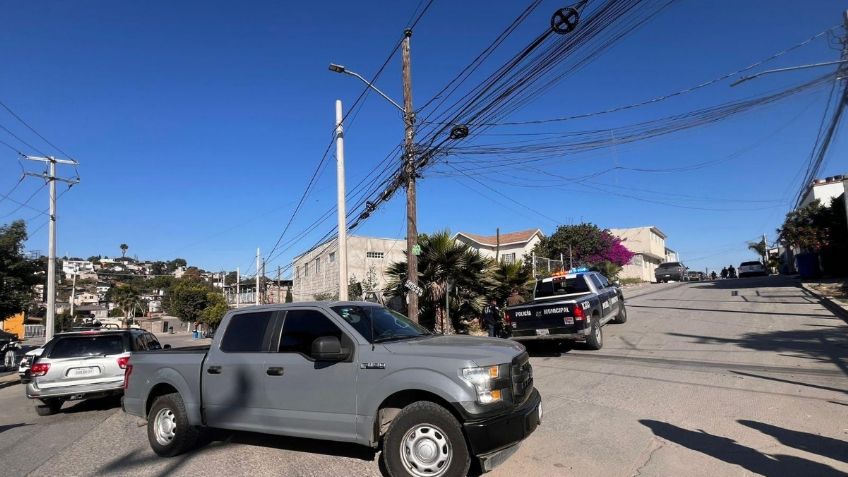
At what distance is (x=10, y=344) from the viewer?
28.9 meters

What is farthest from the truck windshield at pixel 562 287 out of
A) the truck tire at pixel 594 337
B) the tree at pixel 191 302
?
the tree at pixel 191 302

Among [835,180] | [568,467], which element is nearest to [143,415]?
[568,467]

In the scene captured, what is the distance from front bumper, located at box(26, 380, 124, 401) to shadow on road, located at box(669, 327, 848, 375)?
12604 mm

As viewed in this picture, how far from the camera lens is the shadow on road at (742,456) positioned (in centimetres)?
475

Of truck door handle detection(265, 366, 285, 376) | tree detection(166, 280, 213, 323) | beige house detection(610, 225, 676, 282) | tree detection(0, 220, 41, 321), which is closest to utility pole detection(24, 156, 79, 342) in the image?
tree detection(0, 220, 41, 321)

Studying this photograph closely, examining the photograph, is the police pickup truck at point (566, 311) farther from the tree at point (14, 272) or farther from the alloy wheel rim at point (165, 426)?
the tree at point (14, 272)

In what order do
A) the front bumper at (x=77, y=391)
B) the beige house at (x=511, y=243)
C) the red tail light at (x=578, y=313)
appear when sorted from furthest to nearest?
the beige house at (x=511, y=243) < the red tail light at (x=578, y=313) < the front bumper at (x=77, y=391)

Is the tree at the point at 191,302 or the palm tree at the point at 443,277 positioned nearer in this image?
the palm tree at the point at 443,277

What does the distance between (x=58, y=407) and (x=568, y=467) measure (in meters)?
9.82

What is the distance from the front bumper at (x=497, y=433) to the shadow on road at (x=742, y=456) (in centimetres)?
206

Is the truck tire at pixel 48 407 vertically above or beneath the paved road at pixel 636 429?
beneath

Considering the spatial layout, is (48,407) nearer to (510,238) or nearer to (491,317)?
(491,317)

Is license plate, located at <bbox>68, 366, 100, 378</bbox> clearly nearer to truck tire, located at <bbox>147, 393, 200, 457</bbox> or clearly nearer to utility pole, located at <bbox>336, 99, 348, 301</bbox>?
truck tire, located at <bbox>147, 393, 200, 457</bbox>

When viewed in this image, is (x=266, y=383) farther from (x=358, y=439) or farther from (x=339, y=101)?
(x=339, y=101)
